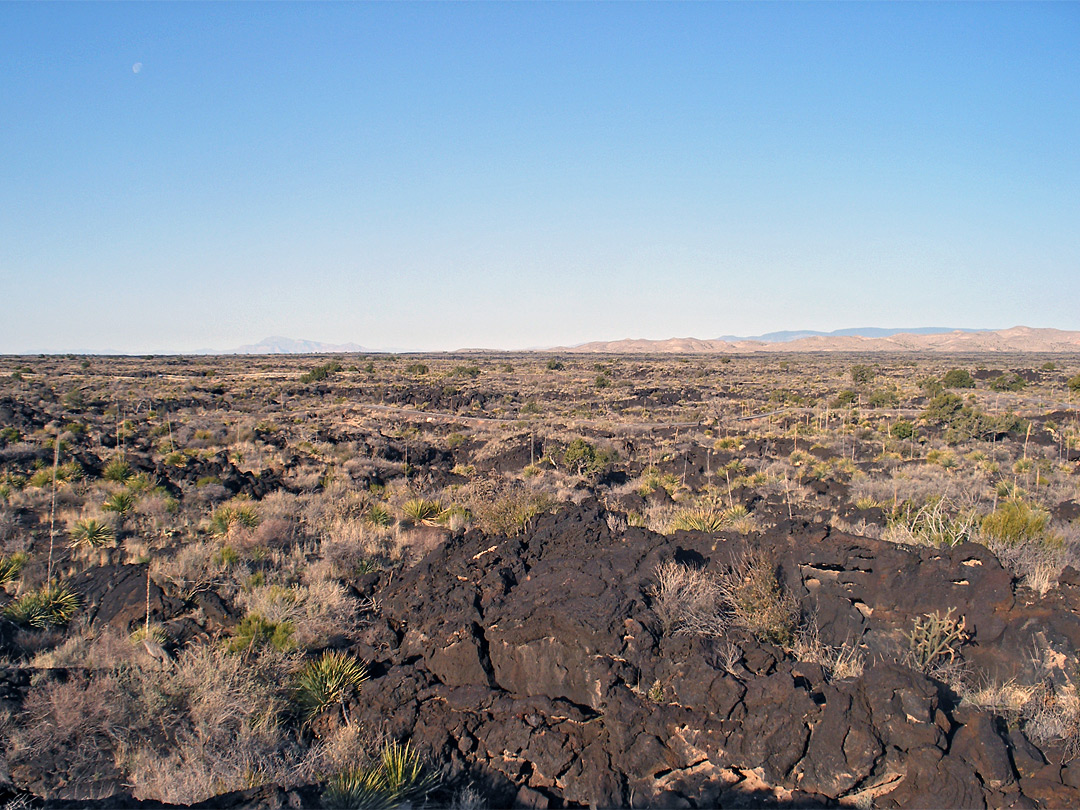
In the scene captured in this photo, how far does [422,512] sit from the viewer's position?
10.6 metres

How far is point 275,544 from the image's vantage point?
363 inches

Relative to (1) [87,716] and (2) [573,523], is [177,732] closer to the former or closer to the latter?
(1) [87,716]

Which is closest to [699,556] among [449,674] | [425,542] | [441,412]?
[449,674]

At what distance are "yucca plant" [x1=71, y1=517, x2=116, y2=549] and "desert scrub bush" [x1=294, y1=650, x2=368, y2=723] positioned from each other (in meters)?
5.64

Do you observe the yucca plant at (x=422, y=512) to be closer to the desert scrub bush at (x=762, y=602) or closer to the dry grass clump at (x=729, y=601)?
the dry grass clump at (x=729, y=601)

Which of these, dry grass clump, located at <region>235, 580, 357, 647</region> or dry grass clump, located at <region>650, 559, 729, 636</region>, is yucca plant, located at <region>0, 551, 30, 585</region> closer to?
dry grass clump, located at <region>235, 580, 357, 647</region>

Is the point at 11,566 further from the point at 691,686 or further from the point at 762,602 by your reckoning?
the point at 762,602

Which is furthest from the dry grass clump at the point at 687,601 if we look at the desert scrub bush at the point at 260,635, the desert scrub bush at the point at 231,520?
the desert scrub bush at the point at 231,520

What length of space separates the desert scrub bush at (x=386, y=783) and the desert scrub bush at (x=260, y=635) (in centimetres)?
200

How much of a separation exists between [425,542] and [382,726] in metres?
4.72

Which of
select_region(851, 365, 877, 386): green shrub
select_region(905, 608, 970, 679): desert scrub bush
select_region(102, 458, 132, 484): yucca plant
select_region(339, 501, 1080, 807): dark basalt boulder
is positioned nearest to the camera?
select_region(339, 501, 1080, 807): dark basalt boulder

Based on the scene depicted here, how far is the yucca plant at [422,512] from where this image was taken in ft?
34.6

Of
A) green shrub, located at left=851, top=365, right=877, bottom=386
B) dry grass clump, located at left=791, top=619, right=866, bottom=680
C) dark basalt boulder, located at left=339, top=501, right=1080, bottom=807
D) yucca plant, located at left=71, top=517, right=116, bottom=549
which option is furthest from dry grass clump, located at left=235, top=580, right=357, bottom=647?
green shrub, located at left=851, top=365, right=877, bottom=386

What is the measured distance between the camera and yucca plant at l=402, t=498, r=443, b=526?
34.6 ft
